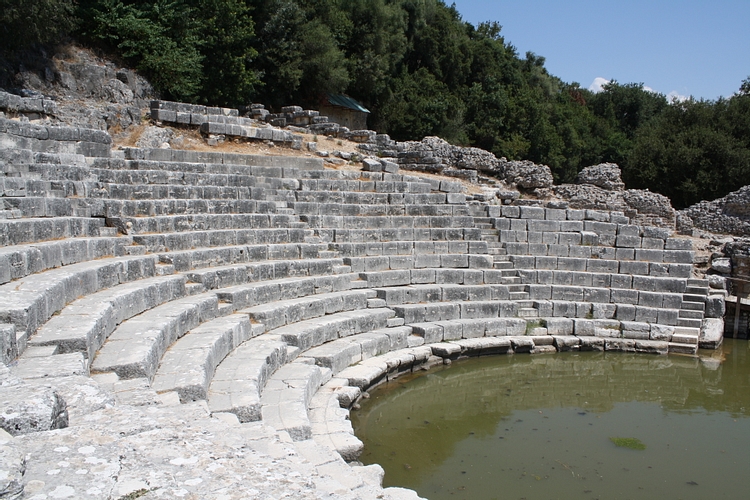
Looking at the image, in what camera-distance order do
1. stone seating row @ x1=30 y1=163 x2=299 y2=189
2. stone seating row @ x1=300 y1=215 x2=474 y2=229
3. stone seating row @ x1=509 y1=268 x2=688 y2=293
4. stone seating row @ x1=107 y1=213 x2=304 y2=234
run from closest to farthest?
stone seating row @ x1=107 y1=213 x2=304 y2=234, stone seating row @ x1=30 y1=163 x2=299 y2=189, stone seating row @ x1=300 y1=215 x2=474 y2=229, stone seating row @ x1=509 y1=268 x2=688 y2=293

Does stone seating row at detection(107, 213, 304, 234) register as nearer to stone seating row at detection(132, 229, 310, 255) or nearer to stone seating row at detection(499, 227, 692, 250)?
stone seating row at detection(132, 229, 310, 255)

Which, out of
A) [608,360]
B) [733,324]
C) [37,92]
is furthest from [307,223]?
[733,324]

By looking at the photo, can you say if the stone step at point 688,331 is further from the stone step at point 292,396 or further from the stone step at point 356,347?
the stone step at point 292,396

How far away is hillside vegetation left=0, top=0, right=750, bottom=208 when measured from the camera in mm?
16500

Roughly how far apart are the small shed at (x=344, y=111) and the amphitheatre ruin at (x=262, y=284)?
A: 7475mm

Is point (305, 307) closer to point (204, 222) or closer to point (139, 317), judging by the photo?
point (204, 222)

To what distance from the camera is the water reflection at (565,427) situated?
5754 millimetres

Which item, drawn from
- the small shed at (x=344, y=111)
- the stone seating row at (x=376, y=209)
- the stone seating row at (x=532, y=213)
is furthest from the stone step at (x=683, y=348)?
the small shed at (x=344, y=111)

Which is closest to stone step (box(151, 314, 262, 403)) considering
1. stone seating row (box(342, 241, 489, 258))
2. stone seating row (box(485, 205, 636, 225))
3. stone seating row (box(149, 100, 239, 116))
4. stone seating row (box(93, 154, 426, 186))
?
stone seating row (box(342, 241, 489, 258))

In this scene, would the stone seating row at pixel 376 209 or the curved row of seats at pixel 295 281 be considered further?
the stone seating row at pixel 376 209

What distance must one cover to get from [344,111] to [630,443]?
19913mm

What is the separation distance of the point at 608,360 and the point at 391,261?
3879 mm

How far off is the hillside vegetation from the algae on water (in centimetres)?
1405

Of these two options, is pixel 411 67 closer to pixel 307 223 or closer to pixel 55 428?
pixel 307 223
